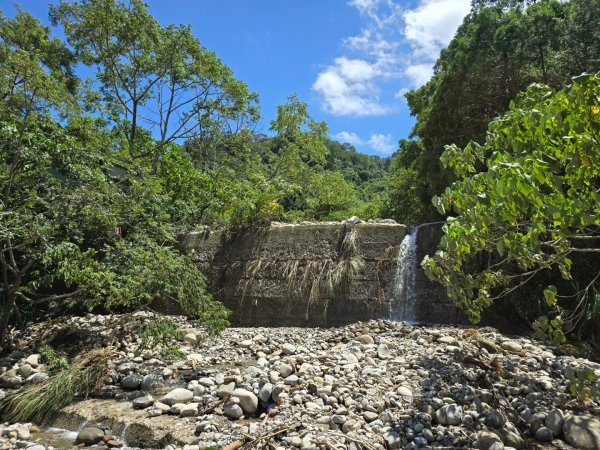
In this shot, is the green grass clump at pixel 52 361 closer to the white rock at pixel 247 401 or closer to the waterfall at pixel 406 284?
the white rock at pixel 247 401

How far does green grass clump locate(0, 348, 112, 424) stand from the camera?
486cm

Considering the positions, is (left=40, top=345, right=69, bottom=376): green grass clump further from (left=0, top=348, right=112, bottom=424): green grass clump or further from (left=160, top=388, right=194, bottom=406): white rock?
(left=160, top=388, right=194, bottom=406): white rock

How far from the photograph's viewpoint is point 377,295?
7871 mm

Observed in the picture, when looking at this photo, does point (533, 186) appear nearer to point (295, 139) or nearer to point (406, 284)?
point (406, 284)

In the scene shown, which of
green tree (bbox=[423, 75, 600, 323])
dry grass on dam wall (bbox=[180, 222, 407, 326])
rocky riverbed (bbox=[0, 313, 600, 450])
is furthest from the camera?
dry grass on dam wall (bbox=[180, 222, 407, 326])

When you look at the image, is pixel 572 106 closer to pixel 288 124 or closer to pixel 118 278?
pixel 118 278

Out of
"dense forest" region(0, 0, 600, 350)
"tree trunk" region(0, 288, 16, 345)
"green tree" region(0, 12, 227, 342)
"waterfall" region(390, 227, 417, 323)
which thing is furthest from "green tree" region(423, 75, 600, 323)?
"tree trunk" region(0, 288, 16, 345)

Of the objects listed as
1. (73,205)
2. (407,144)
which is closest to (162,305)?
(73,205)

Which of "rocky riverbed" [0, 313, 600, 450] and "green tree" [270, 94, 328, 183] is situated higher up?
"green tree" [270, 94, 328, 183]

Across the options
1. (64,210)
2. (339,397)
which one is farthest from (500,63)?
(64,210)

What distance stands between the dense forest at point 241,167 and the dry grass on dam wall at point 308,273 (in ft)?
2.92

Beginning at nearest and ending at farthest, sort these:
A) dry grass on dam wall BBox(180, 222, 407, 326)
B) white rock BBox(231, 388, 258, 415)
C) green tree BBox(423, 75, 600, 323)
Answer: green tree BBox(423, 75, 600, 323)
white rock BBox(231, 388, 258, 415)
dry grass on dam wall BBox(180, 222, 407, 326)

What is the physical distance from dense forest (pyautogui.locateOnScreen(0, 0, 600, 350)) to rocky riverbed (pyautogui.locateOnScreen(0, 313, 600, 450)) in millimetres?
730

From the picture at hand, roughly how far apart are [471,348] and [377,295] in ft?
8.50
